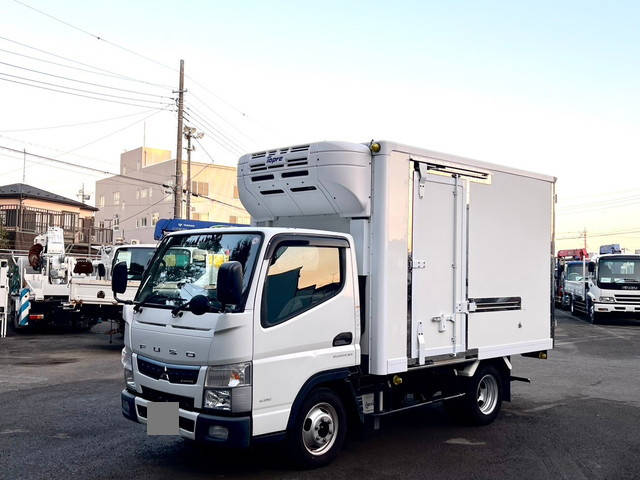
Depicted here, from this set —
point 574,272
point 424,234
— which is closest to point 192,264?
point 424,234

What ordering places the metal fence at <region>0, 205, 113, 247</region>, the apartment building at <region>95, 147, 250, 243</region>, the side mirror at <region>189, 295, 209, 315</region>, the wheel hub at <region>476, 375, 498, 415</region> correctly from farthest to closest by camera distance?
the apartment building at <region>95, 147, 250, 243</region> → the metal fence at <region>0, 205, 113, 247</region> → the wheel hub at <region>476, 375, 498, 415</region> → the side mirror at <region>189, 295, 209, 315</region>

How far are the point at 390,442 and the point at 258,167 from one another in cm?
327

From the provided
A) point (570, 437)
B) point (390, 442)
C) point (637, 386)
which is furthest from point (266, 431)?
point (637, 386)

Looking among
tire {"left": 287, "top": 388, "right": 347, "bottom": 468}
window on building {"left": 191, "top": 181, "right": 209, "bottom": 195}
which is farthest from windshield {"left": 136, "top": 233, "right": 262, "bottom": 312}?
window on building {"left": 191, "top": 181, "right": 209, "bottom": 195}

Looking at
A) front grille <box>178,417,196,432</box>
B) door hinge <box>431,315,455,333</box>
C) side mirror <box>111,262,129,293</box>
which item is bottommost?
front grille <box>178,417,196,432</box>

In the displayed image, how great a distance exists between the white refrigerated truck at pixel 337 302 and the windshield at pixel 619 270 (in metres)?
15.8

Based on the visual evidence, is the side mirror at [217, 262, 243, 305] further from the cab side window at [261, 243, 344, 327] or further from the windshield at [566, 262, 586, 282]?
the windshield at [566, 262, 586, 282]

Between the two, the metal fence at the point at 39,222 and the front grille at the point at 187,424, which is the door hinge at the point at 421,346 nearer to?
the front grille at the point at 187,424

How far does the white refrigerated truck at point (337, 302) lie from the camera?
5.04 metres

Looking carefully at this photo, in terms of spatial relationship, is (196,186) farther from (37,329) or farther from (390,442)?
(390,442)

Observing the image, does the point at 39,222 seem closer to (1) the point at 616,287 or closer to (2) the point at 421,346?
(1) the point at 616,287

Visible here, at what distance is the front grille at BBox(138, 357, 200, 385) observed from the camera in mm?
5082

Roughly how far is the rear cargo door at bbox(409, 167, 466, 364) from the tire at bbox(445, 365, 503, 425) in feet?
2.45

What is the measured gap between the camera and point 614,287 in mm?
21672
